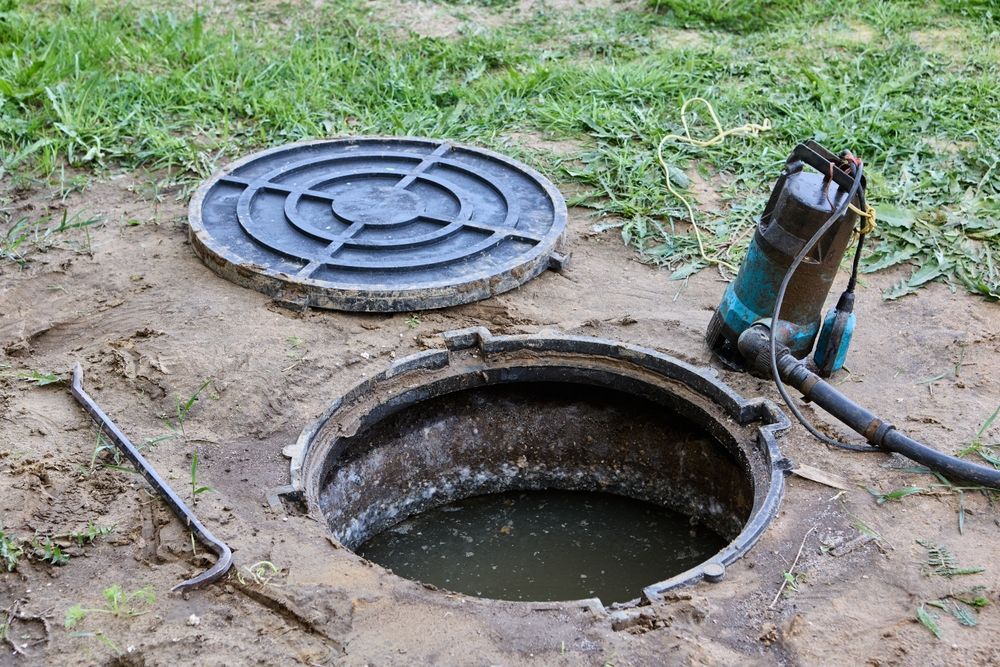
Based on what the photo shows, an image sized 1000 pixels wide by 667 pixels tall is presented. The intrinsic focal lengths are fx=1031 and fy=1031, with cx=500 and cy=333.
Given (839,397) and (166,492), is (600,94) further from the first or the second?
(166,492)

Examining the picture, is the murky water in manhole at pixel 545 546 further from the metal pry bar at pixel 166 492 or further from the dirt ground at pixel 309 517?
the metal pry bar at pixel 166 492

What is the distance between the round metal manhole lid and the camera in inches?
144

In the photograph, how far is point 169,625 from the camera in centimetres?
239

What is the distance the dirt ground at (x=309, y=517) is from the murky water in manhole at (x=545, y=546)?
0.64 m

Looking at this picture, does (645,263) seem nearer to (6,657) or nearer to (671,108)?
(671,108)

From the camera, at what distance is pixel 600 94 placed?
17.5 ft

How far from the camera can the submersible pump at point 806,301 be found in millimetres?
3008

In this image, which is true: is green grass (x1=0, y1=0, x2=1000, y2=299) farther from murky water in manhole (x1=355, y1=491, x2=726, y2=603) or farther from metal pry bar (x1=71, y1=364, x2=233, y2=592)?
metal pry bar (x1=71, y1=364, x2=233, y2=592)

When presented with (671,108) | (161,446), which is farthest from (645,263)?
(161,446)

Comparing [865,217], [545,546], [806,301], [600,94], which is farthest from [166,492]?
[600,94]

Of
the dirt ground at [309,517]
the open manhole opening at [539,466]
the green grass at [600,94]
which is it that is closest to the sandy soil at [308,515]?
the dirt ground at [309,517]

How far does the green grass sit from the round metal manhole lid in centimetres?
36

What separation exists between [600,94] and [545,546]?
2656 mm

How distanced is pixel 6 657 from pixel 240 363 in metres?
1.23
